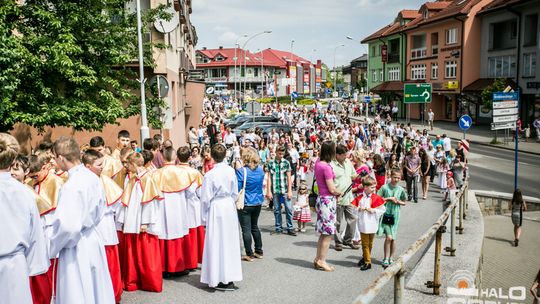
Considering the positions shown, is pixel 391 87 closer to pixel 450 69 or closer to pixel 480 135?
pixel 450 69

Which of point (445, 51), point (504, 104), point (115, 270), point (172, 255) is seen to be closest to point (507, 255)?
point (504, 104)

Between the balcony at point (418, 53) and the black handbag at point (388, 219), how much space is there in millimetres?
50778

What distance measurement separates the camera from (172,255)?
767 cm

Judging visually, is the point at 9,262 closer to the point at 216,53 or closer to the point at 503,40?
the point at 503,40

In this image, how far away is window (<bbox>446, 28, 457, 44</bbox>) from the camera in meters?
48.8

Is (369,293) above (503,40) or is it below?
below

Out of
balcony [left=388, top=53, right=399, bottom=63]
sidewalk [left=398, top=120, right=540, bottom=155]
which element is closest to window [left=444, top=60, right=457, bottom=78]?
sidewalk [left=398, top=120, right=540, bottom=155]

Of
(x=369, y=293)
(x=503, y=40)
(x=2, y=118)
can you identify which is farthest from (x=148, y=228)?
(x=503, y=40)

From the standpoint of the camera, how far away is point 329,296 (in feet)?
22.7

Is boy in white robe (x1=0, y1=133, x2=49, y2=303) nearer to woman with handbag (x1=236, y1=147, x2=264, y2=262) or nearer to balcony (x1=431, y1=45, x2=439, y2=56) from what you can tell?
woman with handbag (x1=236, y1=147, x2=264, y2=262)

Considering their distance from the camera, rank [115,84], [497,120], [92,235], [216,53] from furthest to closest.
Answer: [216,53]
[497,120]
[115,84]
[92,235]

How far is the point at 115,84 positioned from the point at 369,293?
38.8 ft

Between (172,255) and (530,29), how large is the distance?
39992mm

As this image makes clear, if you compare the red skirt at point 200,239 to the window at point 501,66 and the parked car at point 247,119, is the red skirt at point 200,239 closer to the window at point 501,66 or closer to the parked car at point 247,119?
the parked car at point 247,119
